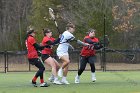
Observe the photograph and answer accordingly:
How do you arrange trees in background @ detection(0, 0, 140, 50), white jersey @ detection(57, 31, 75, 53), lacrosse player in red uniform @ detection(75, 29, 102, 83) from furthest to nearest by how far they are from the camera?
trees in background @ detection(0, 0, 140, 50) → lacrosse player in red uniform @ detection(75, 29, 102, 83) → white jersey @ detection(57, 31, 75, 53)

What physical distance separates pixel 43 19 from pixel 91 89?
21.7 metres

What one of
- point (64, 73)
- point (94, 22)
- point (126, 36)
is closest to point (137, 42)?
point (126, 36)

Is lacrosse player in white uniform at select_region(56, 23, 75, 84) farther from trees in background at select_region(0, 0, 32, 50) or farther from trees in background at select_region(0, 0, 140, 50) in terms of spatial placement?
trees in background at select_region(0, 0, 32, 50)

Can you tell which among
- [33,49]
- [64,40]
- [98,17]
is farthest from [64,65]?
[98,17]

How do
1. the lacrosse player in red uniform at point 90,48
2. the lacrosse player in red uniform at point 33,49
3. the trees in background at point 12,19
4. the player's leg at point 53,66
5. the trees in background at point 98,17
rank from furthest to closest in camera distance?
the trees in background at point 12,19 < the trees in background at point 98,17 < the lacrosse player in red uniform at point 90,48 < the player's leg at point 53,66 < the lacrosse player in red uniform at point 33,49

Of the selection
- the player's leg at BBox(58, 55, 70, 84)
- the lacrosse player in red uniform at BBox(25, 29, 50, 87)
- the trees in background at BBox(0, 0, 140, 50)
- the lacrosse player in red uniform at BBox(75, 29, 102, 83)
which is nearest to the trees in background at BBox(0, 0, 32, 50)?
the trees in background at BBox(0, 0, 140, 50)

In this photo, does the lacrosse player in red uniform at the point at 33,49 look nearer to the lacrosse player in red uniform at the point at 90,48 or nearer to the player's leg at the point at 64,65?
the player's leg at the point at 64,65

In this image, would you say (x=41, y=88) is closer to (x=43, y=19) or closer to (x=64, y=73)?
(x=64, y=73)

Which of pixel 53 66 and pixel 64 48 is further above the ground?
pixel 64 48

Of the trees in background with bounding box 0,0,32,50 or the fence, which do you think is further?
the trees in background with bounding box 0,0,32,50

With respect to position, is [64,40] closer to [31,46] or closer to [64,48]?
[64,48]

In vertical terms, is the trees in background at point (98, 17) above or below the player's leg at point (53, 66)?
above

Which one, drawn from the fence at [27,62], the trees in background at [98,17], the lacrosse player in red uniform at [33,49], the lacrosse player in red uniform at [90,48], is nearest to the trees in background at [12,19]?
the trees in background at [98,17]

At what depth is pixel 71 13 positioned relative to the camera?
37.6 meters
